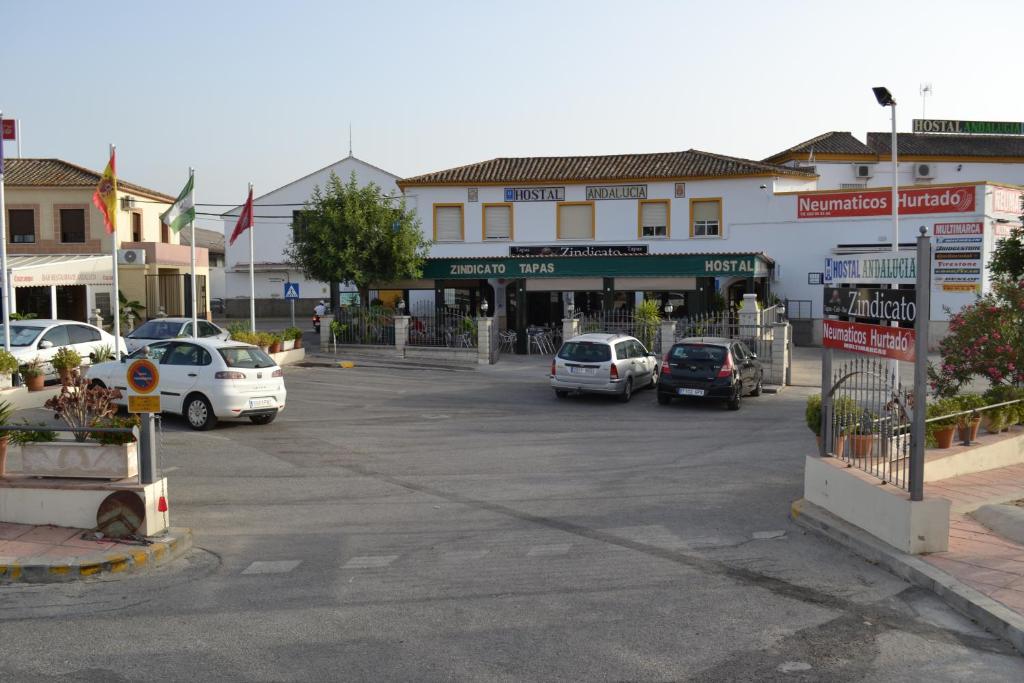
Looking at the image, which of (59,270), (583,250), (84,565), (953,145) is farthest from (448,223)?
(84,565)

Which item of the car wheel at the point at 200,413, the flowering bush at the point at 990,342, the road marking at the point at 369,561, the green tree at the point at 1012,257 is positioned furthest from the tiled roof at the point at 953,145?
the road marking at the point at 369,561

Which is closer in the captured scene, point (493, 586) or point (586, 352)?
point (493, 586)

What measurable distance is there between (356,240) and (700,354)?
1531 centimetres

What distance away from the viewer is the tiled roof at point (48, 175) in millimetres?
41844

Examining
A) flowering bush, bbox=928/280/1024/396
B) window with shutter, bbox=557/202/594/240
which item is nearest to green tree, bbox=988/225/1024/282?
flowering bush, bbox=928/280/1024/396

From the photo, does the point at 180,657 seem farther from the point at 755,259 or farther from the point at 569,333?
the point at 755,259

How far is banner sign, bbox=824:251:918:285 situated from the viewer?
9.02 m

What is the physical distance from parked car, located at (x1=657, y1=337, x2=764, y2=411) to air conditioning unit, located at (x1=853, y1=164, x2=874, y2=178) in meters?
32.9

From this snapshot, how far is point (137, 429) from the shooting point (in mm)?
9281

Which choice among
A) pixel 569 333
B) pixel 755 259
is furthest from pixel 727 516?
pixel 755 259

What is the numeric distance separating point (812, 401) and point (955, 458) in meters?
1.88

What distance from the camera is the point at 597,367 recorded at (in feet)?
65.9

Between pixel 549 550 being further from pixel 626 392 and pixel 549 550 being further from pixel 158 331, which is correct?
pixel 158 331

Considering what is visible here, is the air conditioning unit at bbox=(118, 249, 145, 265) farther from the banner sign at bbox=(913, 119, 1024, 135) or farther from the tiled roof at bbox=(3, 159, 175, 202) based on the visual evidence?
the banner sign at bbox=(913, 119, 1024, 135)
